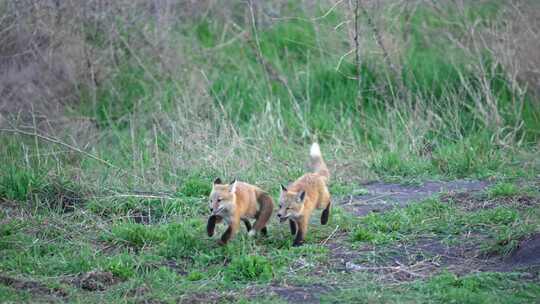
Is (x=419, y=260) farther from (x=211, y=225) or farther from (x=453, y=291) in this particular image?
(x=211, y=225)

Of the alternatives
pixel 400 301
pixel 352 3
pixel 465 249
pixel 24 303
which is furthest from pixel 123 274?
pixel 352 3

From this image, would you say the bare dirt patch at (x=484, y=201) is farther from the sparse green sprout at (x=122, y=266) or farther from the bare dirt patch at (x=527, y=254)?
the sparse green sprout at (x=122, y=266)

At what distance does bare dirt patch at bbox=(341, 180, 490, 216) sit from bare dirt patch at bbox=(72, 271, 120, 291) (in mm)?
2815

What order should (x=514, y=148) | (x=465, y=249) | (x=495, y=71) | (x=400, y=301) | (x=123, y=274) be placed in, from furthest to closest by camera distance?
1. (x=495, y=71)
2. (x=514, y=148)
3. (x=465, y=249)
4. (x=123, y=274)
5. (x=400, y=301)

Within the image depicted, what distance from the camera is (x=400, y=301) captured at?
5.82m

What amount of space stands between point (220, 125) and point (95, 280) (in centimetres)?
450

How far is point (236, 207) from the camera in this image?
282 inches

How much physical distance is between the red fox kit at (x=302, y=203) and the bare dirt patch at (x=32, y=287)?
6.73 feet

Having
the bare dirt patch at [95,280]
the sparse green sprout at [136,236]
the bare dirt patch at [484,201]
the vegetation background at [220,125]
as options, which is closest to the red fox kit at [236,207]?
the vegetation background at [220,125]

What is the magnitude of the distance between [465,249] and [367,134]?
15.5 ft

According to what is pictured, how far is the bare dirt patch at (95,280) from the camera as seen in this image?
6.29 m

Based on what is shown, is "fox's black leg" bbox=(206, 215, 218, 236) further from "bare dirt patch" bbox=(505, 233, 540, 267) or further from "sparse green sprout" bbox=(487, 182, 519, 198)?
"sparse green sprout" bbox=(487, 182, 519, 198)

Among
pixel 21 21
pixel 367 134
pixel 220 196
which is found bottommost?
pixel 367 134

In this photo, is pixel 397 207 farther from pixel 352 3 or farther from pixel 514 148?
pixel 352 3
